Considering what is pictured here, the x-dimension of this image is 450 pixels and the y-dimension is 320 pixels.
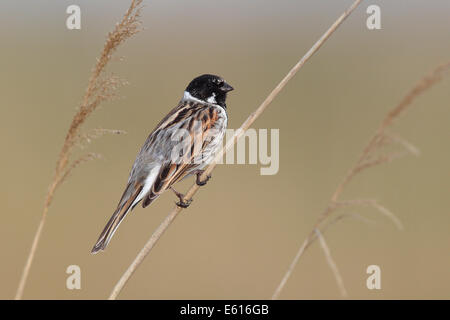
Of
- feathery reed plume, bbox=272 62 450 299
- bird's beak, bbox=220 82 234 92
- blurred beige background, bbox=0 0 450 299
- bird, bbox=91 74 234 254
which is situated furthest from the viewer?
blurred beige background, bbox=0 0 450 299

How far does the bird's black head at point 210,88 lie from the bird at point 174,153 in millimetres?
169

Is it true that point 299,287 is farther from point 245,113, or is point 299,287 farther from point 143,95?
point 143,95

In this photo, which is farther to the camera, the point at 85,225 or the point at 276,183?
the point at 276,183

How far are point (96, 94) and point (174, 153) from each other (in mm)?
1017

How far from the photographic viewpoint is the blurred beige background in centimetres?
593

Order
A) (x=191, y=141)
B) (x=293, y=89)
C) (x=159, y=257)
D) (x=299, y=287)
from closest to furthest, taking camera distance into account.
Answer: (x=191, y=141) < (x=299, y=287) < (x=159, y=257) < (x=293, y=89)

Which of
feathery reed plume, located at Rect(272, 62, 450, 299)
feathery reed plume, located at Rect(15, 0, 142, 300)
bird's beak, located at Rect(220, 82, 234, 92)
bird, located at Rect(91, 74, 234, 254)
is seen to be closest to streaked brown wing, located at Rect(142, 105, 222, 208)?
bird, located at Rect(91, 74, 234, 254)

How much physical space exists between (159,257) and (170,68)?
439 centimetres

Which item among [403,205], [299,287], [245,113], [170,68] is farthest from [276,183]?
[170,68]

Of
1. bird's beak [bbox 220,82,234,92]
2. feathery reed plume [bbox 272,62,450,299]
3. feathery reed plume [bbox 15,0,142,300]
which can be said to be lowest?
feathery reed plume [bbox 272,62,450,299]

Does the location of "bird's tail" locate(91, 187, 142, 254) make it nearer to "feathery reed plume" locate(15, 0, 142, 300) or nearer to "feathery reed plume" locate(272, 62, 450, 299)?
"feathery reed plume" locate(15, 0, 142, 300)

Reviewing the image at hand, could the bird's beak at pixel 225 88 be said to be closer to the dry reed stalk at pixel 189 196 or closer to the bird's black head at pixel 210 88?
the bird's black head at pixel 210 88

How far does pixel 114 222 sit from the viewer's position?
265cm

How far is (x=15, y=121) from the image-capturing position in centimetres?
827
